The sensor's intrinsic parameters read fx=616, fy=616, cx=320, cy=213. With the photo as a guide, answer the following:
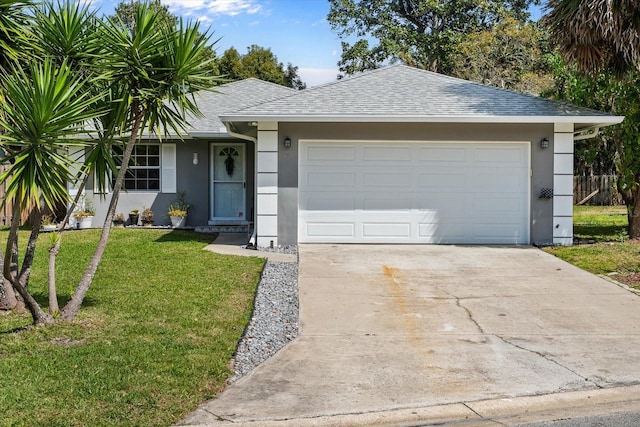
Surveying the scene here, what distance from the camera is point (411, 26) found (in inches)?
1407

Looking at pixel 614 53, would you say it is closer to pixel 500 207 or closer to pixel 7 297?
pixel 500 207

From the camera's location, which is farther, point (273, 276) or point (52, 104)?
point (273, 276)

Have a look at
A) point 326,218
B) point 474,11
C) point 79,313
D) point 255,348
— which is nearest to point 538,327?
point 255,348

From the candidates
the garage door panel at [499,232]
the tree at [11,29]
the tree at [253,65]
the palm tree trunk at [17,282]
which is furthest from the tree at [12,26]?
the tree at [253,65]

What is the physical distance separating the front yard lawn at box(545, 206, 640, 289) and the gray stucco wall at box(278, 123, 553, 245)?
0.92 meters

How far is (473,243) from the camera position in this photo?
13.1 meters

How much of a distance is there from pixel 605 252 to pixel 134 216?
1151 centimetres

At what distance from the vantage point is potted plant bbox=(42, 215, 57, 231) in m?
15.9

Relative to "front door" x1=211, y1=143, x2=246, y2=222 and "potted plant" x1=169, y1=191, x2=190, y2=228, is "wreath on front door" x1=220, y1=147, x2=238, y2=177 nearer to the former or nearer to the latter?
"front door" x1=211, y1=143, x2=246, y2=222

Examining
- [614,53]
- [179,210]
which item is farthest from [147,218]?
[614,53]

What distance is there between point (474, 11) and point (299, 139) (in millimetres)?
25309

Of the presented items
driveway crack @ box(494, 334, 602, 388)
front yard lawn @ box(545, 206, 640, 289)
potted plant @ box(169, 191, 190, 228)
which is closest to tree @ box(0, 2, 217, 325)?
driveway crack @ box(494, 334, 602, 388)

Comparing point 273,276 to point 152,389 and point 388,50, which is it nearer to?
point 152,389

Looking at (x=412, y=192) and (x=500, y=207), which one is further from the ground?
(x=412, y=192)
